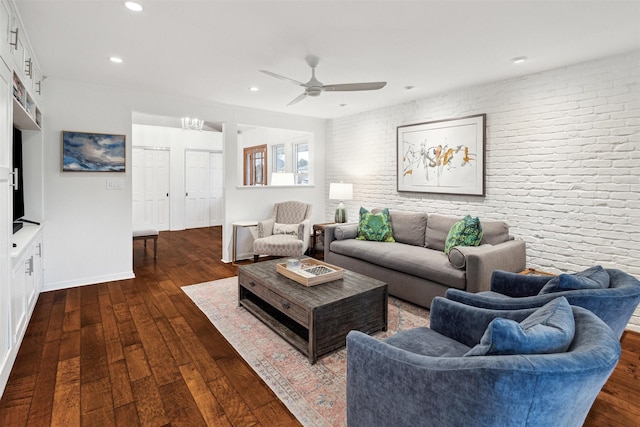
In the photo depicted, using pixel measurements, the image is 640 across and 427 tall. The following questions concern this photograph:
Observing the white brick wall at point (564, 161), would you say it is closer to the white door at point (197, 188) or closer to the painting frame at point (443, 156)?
the painting frame at point (443, 156)

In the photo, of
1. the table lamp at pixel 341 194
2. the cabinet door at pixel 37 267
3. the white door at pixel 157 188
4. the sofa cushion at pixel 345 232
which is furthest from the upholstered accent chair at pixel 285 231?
the white door at pixel 157 188

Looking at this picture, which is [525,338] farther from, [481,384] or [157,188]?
[157,188]

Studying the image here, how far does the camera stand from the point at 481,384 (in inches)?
40.2

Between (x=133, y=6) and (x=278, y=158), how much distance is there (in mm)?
5696

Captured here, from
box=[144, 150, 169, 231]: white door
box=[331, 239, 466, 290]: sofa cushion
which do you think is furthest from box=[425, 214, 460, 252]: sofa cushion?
box=[144, 150, 169, 231]: white door

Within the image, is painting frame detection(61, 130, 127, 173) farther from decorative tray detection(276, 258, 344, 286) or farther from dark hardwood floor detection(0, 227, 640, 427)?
decorative tray detection(276, 258, 344, 286)

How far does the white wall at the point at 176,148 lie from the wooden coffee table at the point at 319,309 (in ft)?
18.9

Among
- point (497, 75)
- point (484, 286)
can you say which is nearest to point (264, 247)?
point (484, 286)

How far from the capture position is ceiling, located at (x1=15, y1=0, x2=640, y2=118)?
2252mm

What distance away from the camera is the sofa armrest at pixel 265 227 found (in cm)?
521

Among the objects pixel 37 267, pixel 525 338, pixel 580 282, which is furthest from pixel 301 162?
pixel 525 338

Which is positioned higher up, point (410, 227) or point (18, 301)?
point (410, 227)

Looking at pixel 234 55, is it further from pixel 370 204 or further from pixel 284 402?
pixel 370 204

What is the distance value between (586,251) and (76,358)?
14.3ft
